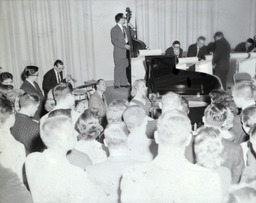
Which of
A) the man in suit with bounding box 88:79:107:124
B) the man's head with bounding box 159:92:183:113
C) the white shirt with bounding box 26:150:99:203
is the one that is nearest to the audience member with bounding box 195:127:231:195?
the white shirt with bounding box 26:150:99:203

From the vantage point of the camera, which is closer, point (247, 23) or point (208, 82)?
point (208, 82)

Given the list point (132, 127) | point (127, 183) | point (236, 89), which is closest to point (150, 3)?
point (236, 89)

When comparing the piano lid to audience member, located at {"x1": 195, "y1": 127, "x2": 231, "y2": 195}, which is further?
the piano lid

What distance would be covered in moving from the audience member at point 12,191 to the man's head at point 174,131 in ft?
2.96

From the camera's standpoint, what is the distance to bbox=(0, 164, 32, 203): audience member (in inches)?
71.7

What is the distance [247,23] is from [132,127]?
23.4ft

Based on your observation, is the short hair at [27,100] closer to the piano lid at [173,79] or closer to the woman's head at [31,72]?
the woman's head at [31,72]

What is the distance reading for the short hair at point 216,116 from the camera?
7.32ft

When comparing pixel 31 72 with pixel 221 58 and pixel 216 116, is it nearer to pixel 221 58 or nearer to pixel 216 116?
pixel 216 116

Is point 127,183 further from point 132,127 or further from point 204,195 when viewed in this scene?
point 132,127

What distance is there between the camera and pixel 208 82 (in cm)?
437

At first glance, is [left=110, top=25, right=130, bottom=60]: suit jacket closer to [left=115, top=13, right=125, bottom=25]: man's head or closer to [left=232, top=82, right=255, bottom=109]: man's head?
[left=115, top=13, right=125, bottom=25]: man's head

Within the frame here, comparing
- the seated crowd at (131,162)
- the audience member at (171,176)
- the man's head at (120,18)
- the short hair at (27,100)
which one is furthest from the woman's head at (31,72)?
the audience member at (171,176)

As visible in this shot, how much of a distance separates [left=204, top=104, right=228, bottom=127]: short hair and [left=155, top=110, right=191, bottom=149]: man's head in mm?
794
